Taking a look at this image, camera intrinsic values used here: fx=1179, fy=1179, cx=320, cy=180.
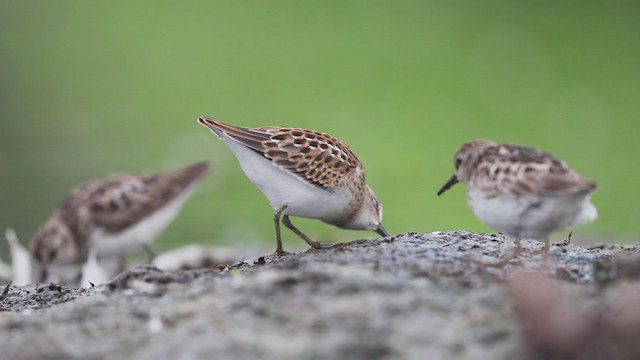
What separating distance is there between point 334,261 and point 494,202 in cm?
89

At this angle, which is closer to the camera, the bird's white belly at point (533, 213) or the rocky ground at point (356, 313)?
the rocky ground at point (356, 313)

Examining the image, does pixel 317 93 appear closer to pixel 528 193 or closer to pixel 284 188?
pixel 284 188

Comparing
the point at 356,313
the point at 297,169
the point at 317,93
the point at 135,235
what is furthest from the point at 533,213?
the point at 317,93

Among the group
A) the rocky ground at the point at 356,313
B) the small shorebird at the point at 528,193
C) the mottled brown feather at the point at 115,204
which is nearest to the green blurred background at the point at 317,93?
the mottled brown feather at the point at 115,204

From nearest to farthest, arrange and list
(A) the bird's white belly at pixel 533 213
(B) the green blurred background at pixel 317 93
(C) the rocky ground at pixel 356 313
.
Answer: (C) the rocky ground at pixel 356 313
(A) the bird's white belly at pixel 533 213
(B) the green blurred background at pixel 317 93

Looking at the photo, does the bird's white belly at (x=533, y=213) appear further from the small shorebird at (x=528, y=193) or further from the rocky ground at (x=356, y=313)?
the rocky ground at (x=356, y=313)

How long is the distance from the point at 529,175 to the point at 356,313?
1.41 meters

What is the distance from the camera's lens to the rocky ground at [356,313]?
4.49 meters

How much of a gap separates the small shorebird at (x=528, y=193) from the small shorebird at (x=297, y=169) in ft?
5.03

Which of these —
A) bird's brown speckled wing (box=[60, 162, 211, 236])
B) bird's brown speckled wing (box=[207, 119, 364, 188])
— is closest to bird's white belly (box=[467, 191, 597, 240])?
bird's brown speckled wing (box=[207, 119, 364, 188])

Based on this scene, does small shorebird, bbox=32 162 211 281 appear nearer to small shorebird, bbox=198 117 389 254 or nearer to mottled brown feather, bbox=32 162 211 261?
mottled brown feather, bbox=32 162 211 261

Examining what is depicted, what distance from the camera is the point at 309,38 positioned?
22.8 m

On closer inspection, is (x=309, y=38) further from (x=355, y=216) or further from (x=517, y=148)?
(x=517, y=148)

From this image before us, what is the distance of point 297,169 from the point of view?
764cm
